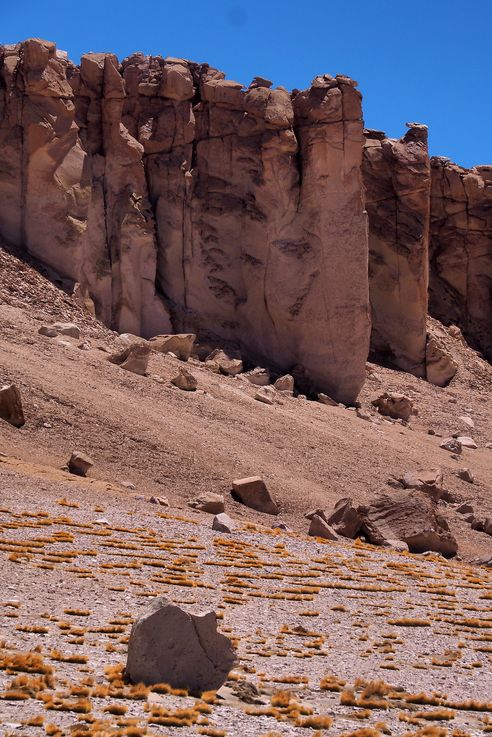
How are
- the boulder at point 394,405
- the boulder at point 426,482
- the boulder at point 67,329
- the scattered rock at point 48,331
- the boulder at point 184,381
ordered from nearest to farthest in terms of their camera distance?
the boulder at point 426,482, the scattered rock at point 48,331, the boulder at point 67,329, the boulder at point 184,381, the boulder at point 394,405

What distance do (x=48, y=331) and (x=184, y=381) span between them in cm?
479

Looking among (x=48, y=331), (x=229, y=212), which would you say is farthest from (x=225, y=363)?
(x=48, y=331)

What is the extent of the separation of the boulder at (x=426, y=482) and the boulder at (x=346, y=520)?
6390 millimetres

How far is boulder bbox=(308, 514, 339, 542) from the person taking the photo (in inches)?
1160

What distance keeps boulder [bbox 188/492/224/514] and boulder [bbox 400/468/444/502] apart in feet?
30.4

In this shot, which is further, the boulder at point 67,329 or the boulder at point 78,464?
the boulder at point 67,329

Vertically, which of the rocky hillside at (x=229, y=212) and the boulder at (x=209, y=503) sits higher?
the rocky hillside at (x=229, y=212)

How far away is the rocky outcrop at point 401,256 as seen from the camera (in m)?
58.4

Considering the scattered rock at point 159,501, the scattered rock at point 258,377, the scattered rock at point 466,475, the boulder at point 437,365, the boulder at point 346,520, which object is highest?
the boulder at point 437,365

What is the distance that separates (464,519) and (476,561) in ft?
17.9

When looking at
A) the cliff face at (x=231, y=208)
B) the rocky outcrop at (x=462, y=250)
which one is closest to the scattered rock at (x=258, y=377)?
the cliff face at (x=231, y=208)

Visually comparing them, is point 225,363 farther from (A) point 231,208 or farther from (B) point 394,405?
(B) point 394,405

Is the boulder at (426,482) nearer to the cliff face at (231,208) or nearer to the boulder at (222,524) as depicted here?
the cliff face at (231,208)

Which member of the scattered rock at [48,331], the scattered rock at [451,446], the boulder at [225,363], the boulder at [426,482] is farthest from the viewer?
the scattered rock at [451,446]
